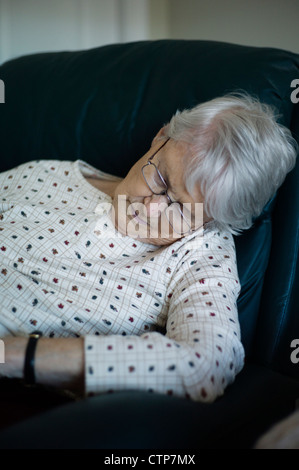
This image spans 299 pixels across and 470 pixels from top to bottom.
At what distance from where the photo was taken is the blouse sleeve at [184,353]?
2.74ft

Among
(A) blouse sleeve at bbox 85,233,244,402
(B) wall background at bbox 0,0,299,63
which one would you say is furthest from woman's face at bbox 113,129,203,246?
(B) wall background at bbox 0,0,299,63

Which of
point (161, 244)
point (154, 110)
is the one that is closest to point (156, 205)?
point (161, 244)

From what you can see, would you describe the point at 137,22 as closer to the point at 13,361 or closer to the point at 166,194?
the point at 166,194

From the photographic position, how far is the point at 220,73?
1314 millimetres

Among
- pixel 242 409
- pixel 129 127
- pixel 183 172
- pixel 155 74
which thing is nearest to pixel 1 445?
pixel 242 409

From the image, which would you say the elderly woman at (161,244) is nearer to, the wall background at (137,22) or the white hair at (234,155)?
the white hair at (234,155)

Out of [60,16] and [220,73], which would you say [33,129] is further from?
[60,16]

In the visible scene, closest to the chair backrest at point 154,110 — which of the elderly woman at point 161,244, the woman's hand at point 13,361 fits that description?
the elderly woman at point 161,244

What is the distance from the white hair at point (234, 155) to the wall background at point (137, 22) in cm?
109

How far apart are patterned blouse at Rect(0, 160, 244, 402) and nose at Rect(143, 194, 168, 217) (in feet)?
0.36

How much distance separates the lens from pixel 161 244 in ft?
4.11

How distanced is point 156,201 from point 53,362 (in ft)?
1.61

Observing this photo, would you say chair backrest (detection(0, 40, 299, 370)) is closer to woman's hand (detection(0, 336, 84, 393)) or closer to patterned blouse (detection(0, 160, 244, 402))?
patterned blouse (detection(0, 160, 244, 402))

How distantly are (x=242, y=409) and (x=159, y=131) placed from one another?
0.83 m
